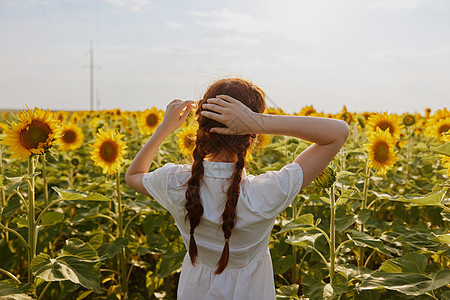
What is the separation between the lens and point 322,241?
103 inches

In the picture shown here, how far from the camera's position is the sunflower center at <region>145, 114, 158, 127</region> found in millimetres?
5270

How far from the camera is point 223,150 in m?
1.47

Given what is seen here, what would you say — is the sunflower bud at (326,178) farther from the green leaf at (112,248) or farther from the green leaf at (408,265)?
the green leaf at (112,248)

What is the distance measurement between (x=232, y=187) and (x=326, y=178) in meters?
0.68

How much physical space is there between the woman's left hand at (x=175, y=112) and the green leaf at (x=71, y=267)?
720mm

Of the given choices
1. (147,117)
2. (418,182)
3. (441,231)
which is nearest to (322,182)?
(441,231)

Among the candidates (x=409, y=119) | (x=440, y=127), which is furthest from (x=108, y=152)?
(x=409, y=119)

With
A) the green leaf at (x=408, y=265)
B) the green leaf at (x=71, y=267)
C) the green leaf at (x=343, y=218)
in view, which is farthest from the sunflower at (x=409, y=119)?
the green leaf at (x=71, y=267)

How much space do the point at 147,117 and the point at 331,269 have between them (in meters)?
3.72

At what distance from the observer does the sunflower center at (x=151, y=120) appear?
5270 millimetres

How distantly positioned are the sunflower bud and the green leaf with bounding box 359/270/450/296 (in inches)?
17.5

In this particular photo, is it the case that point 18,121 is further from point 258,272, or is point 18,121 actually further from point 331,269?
point 331,269

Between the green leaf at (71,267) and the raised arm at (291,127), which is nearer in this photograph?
the raised arm at (291,127)

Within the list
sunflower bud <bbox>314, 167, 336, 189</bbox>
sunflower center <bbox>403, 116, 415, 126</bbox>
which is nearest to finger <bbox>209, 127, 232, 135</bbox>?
sunflower bud <bbox>314, 167, 336, 189</bbox>
